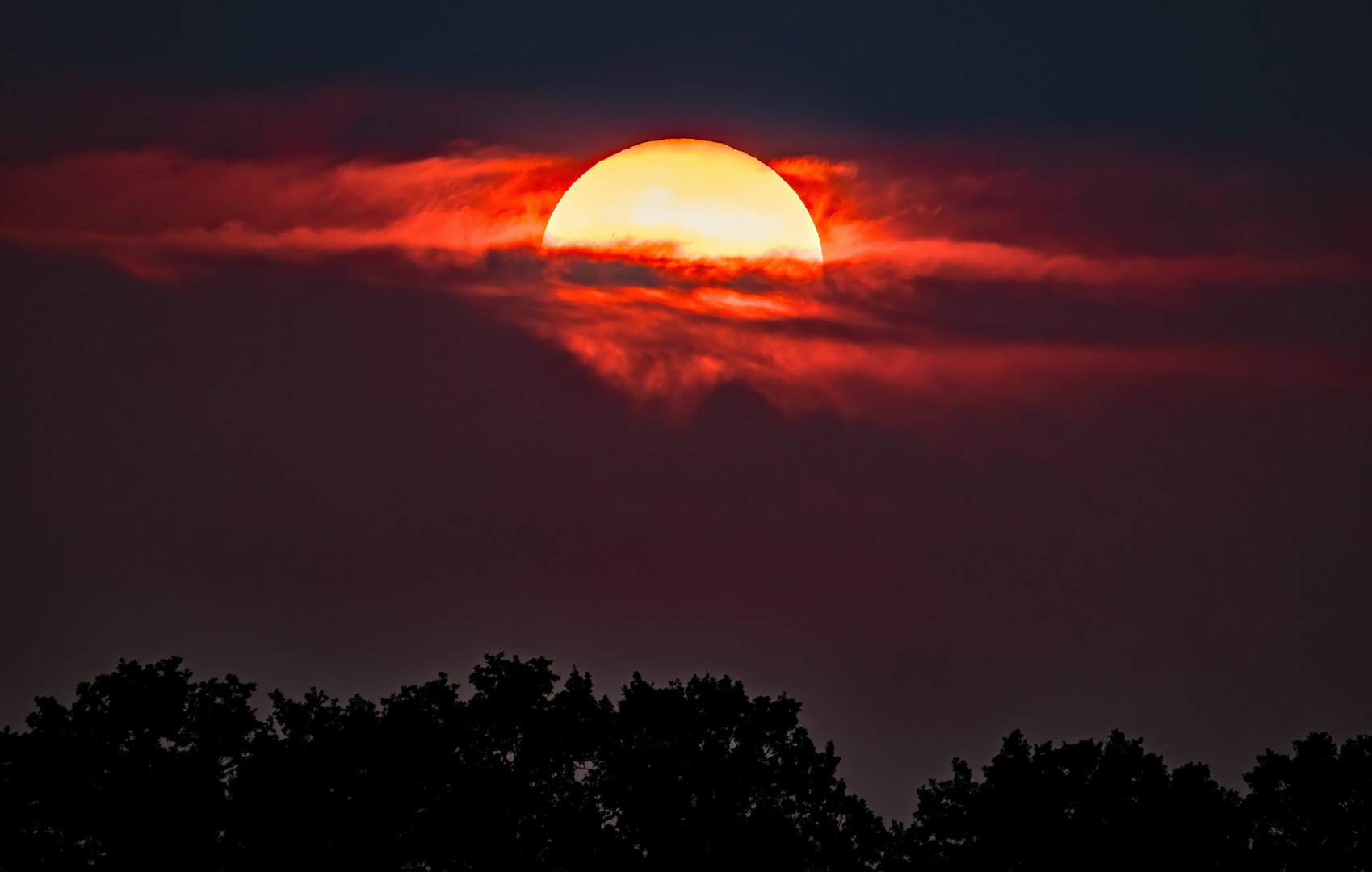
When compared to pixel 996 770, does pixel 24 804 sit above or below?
below

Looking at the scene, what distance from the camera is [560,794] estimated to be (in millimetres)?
88000

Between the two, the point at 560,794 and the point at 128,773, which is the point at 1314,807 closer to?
the point at 560,794

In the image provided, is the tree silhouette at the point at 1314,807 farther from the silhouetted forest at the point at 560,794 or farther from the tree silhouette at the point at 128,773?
the tree silhouette at the point at 128,773

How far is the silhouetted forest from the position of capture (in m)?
85.5

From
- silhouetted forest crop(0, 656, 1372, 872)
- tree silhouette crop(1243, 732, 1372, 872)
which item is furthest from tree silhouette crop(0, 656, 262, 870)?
tree silhouette crop(1243, 732, 1372, 872)

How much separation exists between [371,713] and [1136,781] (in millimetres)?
29635

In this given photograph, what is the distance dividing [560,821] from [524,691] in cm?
600

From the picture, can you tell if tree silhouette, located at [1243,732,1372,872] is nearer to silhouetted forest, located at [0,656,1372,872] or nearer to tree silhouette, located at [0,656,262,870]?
silhouetted forest, located at [0,656,1372,872]

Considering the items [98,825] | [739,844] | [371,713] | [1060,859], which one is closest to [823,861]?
[739,844]

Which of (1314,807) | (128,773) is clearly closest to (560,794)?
(128,773)

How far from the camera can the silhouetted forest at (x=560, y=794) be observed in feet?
281

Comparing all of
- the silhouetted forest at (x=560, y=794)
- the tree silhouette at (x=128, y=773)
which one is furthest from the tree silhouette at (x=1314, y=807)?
the tree silhouette at (x=128, y=773)

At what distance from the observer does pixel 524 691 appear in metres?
90.2

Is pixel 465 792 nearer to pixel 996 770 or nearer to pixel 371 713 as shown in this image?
pixel 371 713
